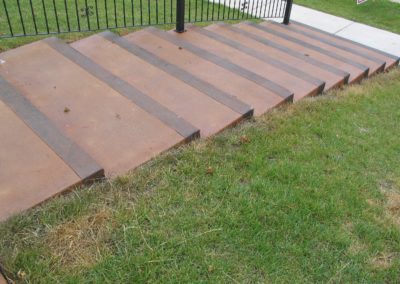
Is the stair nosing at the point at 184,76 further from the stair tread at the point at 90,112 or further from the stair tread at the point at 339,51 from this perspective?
the stair tread at the point at 339,51

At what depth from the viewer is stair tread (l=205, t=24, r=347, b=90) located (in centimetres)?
462

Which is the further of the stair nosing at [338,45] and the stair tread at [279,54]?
the stair nosing at [338,45]

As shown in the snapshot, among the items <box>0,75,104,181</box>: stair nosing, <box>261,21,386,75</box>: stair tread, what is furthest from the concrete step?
<box>261,21,386,75</box>: stair tread

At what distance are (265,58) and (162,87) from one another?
69.1 inches

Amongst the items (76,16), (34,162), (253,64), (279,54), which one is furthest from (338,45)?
(34,162)

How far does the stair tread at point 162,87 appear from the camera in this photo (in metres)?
3.13

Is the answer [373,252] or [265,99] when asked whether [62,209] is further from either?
[265,99]

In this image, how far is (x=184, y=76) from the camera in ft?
Result: 12.1

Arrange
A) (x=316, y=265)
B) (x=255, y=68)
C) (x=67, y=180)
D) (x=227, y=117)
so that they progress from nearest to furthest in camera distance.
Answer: (x=316, y=265)
(x=67, y=180)
(x=227, y=117)
(x=255, y=68)

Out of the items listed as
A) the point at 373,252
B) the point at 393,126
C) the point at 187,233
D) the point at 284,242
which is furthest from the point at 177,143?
the point at 393,126

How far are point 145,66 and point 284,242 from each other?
2.27 meters

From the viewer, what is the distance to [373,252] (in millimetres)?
2230

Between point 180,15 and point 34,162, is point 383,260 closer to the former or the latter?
point 34,162

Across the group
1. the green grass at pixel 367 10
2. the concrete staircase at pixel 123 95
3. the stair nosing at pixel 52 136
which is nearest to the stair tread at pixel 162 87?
the concrete staircase at pixel 123 95
